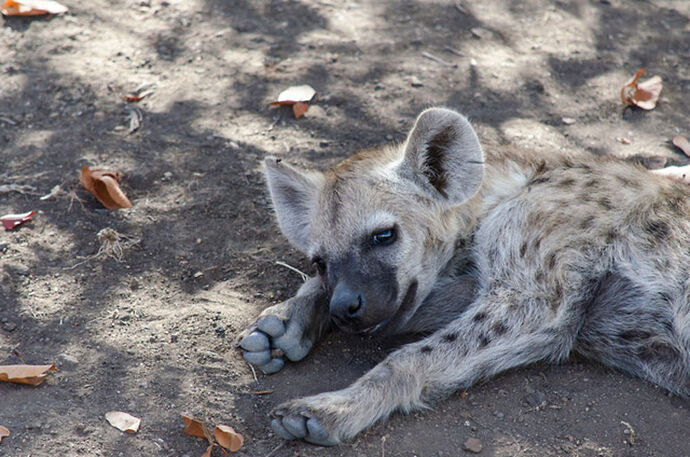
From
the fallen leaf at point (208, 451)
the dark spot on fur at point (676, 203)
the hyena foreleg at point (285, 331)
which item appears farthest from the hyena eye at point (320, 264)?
the dark spot on fur at point (676, 203)

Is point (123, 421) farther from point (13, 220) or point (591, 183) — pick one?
point (591, 183)

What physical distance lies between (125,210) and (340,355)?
1371mm

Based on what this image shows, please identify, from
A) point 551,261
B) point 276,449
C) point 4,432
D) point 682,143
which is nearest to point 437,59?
point 682,143

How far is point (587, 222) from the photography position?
282 cm

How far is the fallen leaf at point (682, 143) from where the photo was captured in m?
3.99

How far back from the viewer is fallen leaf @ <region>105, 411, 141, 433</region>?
7.91ft

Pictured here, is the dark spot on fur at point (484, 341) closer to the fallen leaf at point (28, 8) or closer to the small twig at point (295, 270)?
the small twig at point (295, 270)

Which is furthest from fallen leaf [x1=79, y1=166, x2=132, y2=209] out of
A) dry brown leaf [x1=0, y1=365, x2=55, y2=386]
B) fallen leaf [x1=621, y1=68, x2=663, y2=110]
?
fallen leaf [x1=621, y1=68, x2=663, y2=110]

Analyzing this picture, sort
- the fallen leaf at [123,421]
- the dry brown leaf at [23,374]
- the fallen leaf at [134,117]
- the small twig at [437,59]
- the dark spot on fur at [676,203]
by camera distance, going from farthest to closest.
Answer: the small twig at [437,59], the fallen leaf at [134,117], the dark spot on fur at [676,203], the dry brown leaf at [23,374], the fallen leaf at [123,421]

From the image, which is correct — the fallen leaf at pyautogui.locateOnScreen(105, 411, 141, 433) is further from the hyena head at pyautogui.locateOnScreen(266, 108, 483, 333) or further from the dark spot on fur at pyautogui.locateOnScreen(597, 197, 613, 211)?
the dark spot on fur at pyautogui.locateOnScreen(597, 197, 613, 211)

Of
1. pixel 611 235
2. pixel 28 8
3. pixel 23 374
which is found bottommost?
pixel 23 374

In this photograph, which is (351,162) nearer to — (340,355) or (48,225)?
(340,355)

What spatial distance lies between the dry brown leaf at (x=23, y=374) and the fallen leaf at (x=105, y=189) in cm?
116

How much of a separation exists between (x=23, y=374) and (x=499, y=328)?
1683 mm
